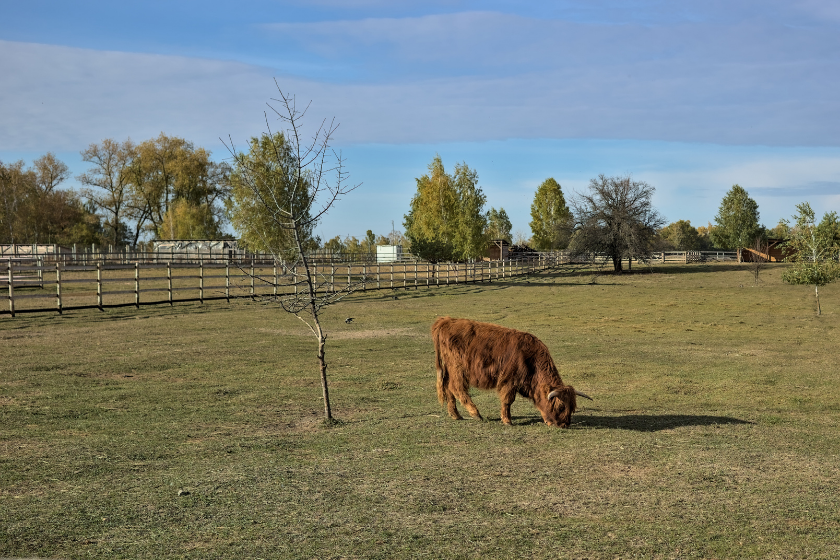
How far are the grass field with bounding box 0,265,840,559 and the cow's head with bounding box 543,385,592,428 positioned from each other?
0.14 meters

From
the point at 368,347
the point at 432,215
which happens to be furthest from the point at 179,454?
the point at 432,215

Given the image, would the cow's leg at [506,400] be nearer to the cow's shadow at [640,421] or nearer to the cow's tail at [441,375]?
the cow's shadow at [640,421]

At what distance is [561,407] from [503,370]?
735mm

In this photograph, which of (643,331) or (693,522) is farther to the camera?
(643,331)

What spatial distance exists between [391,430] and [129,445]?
2632 mm

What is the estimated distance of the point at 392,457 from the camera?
6.84 metres

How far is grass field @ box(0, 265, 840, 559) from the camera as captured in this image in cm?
469

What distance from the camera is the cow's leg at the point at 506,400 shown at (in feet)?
26.7

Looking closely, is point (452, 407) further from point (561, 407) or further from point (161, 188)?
point (161, 188)

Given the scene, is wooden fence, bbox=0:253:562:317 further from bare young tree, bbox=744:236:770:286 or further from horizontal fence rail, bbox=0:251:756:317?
bare young tree, bbox=744:236:770:286

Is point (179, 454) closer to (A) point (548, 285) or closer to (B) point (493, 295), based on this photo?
(B) point (493, 295)

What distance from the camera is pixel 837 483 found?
6070 mm

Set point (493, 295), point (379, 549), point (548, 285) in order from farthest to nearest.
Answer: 1. point (548, 285)
2. point (493, 295)
3. point (379, 549)

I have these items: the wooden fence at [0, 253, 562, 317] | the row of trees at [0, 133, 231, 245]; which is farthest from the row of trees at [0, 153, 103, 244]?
the wooden fence at [0, 253, 562, 317]
